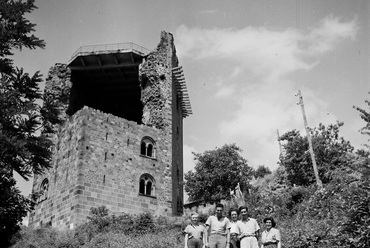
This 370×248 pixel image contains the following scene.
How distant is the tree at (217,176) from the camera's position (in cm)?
3588

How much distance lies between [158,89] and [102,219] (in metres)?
12.2

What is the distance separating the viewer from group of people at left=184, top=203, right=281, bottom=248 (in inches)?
412

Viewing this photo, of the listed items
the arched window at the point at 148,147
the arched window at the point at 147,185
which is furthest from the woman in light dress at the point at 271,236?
the arched window at the point at 148,147

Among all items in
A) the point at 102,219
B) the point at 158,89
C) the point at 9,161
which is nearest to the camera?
the point at 9,161

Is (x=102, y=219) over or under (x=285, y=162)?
under

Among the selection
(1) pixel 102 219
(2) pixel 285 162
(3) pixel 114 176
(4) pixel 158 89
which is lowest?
(1) pixel 102 219

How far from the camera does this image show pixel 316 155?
37.5 meters

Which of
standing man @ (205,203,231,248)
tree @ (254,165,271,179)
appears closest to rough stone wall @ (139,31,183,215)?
standing man @ (205,203,231,248)

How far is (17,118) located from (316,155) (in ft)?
94.0

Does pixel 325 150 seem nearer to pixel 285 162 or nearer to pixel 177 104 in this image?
pixel 285 162

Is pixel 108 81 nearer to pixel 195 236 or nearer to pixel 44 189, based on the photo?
pixel 44 189

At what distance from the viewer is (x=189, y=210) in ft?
117

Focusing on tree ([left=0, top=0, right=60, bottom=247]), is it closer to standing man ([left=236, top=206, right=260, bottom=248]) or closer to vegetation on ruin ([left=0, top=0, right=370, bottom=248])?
vegetation on ruin ([left=0, top=0, right=370, bottom=248])

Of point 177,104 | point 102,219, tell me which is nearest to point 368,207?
point 102,219
